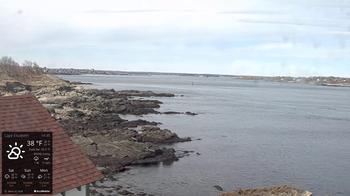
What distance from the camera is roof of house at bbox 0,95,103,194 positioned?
13459 mm

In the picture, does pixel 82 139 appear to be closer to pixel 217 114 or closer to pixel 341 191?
pixel 341 191

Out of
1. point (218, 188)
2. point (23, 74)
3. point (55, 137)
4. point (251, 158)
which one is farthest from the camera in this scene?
point (23, 74)

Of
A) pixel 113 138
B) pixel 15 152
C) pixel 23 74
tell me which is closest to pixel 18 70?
pixel 23 74

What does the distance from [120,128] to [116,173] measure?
18017 millimetres

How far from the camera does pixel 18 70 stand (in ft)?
404

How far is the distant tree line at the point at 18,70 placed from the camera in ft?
391

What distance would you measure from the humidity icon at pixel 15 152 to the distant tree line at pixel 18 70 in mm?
116613
